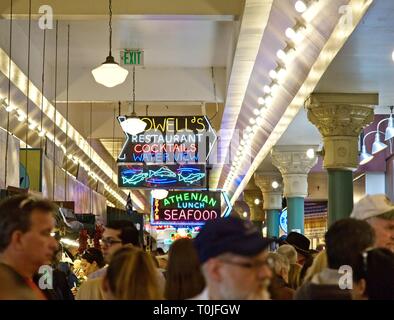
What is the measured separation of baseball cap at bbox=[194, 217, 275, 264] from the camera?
9.30 feet

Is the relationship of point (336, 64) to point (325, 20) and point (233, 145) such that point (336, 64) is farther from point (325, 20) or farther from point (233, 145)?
point (233, 145)

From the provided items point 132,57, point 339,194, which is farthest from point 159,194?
point 339,194

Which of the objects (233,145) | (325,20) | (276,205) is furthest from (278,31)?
(276,205)

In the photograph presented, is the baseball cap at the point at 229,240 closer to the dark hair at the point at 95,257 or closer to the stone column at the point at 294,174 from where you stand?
the dark hair at the point at 95,257

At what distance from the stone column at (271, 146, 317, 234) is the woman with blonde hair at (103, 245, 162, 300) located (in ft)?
50.9

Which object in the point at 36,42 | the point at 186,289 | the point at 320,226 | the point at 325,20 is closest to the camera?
the point at 186,289

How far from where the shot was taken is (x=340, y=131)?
13.0 m

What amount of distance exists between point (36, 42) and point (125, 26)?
2.02 m

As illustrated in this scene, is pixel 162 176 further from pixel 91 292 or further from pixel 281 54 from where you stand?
pixel 91 292

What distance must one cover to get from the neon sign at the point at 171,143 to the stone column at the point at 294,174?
3.83 meters

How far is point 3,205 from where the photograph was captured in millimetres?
3770

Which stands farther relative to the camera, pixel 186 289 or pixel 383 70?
pixel 383 70

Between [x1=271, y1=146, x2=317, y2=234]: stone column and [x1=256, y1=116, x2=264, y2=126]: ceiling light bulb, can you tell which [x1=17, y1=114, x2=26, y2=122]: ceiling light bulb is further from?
[x1=271, y1=146, x2=317, y2=234]: stone column

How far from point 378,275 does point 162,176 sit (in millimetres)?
13283
